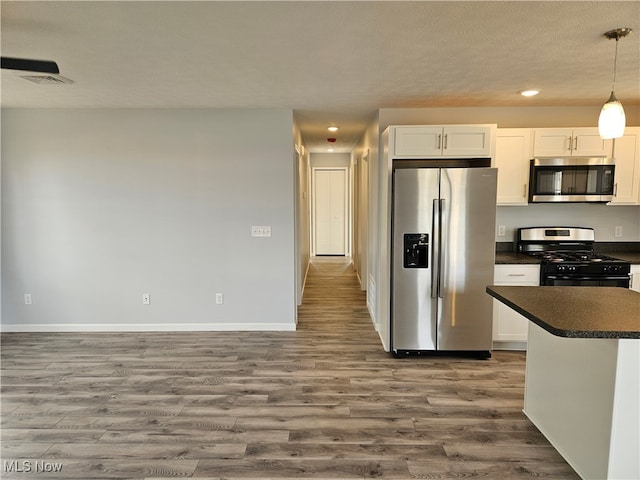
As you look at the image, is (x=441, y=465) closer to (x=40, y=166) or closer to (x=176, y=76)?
(x=176, y=76)

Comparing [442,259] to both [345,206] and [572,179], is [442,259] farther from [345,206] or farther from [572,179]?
[345,206]

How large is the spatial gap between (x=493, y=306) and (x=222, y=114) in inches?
133

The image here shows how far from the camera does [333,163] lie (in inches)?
350

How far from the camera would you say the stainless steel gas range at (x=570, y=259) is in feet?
11.0

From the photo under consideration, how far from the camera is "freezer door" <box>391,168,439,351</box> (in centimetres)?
331

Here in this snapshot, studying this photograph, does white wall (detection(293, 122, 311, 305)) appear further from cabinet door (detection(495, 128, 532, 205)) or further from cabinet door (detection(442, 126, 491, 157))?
cabinet door (detection(495, 128, 532, 205))

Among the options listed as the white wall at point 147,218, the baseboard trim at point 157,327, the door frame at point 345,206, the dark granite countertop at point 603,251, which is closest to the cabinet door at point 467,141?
the dark granite countertop at point 603,251

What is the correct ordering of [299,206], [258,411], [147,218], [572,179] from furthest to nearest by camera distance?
[299,206]
[147,218]
[572,179]
[258,411]

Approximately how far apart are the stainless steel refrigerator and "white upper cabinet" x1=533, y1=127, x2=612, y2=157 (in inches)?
31.5

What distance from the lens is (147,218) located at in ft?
13.5

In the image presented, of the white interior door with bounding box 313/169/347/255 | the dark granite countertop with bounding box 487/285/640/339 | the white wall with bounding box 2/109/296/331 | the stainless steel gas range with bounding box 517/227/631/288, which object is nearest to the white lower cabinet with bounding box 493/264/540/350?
the stainless steel gas range with bounding box 517/227/631/288

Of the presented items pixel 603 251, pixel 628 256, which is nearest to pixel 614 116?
pixel 628 256

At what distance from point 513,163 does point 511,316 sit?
150 cm

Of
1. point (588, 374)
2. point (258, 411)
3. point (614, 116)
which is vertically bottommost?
point (258, 411)
